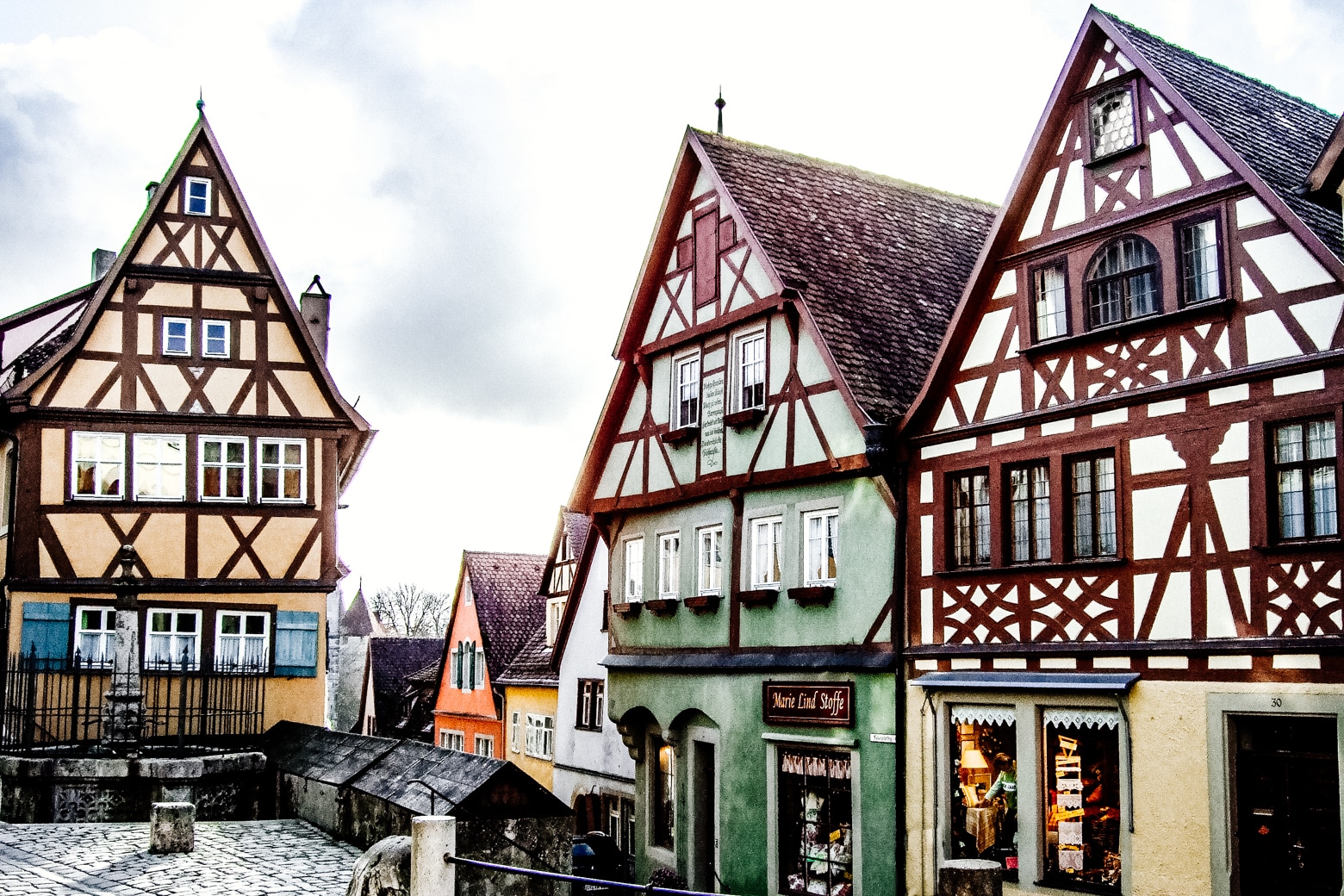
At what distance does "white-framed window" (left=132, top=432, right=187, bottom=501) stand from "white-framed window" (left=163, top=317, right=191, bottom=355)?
5.35 feet

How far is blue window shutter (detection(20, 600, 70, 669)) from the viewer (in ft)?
87.5

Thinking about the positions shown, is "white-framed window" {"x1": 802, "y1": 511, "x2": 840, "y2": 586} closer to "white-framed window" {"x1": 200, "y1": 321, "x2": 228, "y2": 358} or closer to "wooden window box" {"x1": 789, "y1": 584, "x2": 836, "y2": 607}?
"wooden window box" {"x1": 789, "y1": 584, "x2": 836, "y2": 607}

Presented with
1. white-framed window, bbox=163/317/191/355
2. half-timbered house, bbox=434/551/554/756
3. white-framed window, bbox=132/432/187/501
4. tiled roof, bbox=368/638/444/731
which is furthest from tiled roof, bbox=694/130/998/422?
tiled roof, bbox=368/638/444/731

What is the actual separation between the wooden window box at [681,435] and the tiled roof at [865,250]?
3.11 metres

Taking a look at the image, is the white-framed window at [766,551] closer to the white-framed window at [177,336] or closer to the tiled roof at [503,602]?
the white-framed window at [177,336]

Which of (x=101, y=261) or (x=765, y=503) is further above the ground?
(x=101, y=261)

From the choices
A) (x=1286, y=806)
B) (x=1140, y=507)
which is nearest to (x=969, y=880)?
(x=1286, y=806)

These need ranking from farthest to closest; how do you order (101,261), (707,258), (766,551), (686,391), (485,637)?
(485,637), (101,261), (686,391), (707,258), (766,551)

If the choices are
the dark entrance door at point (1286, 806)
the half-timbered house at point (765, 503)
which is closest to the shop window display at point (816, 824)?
the half-timbered house at point (765, 503)

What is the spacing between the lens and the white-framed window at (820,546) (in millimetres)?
19656

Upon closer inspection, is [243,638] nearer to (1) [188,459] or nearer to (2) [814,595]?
(1) [188,459]

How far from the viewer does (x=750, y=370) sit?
2131 centimetres

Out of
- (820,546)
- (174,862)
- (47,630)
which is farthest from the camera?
(47,630)

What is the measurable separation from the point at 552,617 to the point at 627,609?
50.2 ft
